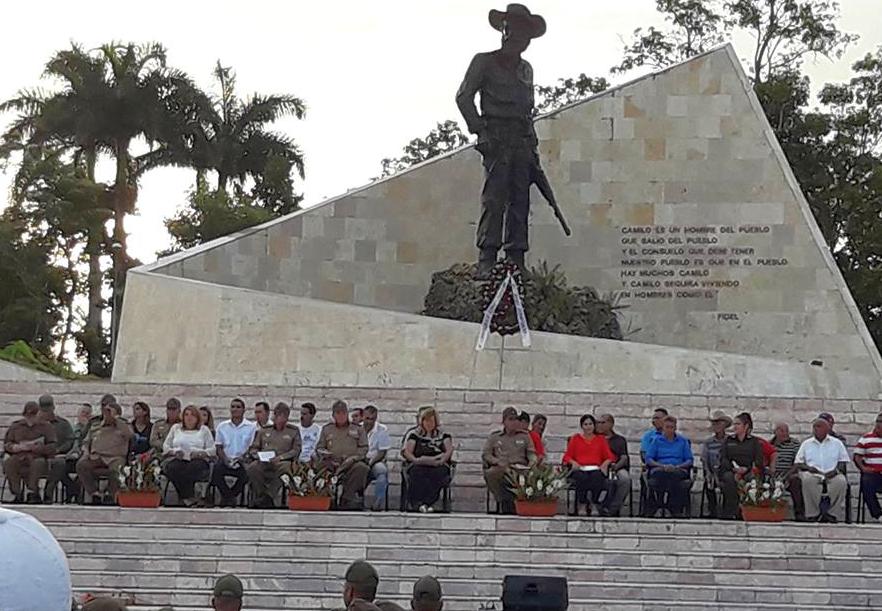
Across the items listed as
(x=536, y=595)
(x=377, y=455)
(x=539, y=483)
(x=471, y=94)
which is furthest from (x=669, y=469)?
(x=536, y=595)

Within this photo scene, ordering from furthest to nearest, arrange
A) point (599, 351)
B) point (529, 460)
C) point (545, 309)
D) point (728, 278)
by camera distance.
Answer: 1. point (728, 278)
2. point (545, 309)
3. point (599, 351)
4. point (529, 460)

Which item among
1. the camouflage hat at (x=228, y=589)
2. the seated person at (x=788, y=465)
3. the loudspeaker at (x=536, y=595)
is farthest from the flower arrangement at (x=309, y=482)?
the loudspeaker at (x=536, y=595)

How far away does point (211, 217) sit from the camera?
2853 cm

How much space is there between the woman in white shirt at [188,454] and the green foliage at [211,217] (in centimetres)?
1757

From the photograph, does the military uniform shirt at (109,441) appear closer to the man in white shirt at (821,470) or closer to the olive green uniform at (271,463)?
the olive green uniform at (271,463)

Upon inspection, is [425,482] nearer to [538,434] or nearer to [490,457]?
[490,457]

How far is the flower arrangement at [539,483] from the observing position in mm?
9680

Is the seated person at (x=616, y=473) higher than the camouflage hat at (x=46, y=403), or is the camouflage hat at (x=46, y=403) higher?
the camouflage hat at (x=46, y=403)

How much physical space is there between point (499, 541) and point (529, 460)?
2.77 feet

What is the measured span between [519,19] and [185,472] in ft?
20.6

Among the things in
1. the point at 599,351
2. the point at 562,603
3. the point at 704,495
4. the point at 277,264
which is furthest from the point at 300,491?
the point at 277,264

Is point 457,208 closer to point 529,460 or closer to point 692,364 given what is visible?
point 692,364

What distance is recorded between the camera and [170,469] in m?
10.2

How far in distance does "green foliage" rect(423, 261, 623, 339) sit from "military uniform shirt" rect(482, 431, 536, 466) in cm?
575
